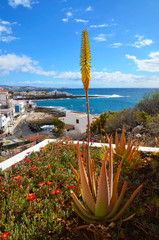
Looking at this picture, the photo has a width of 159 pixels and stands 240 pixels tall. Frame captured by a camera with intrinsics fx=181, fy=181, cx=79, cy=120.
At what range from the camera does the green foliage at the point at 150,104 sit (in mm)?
10627

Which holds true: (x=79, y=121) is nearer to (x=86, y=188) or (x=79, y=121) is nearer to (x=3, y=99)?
(x=86, y=188)

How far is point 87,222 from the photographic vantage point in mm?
1826

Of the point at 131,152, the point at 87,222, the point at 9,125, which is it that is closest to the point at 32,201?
the point at 87,222

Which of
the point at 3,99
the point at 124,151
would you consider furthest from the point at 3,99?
the point at 124,151

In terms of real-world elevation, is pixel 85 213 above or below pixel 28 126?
above

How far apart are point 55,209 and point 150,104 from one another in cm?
1030

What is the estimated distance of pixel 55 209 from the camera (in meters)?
2.01

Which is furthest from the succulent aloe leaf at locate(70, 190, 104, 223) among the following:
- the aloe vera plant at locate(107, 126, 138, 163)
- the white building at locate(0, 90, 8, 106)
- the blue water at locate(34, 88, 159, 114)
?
the white building at locate(0, 90, 8, 106)

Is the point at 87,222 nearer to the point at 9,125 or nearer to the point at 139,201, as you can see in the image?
the point at 139,201

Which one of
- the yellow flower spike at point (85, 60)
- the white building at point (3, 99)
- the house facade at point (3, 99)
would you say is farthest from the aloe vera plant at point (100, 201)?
the white building at point (3, 99)

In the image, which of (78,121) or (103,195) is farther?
(78,121)

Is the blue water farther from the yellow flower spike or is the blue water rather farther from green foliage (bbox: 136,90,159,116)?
the yellow flower spike

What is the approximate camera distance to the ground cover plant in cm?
170

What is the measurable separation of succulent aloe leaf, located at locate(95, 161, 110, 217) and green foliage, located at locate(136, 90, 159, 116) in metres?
9.50
